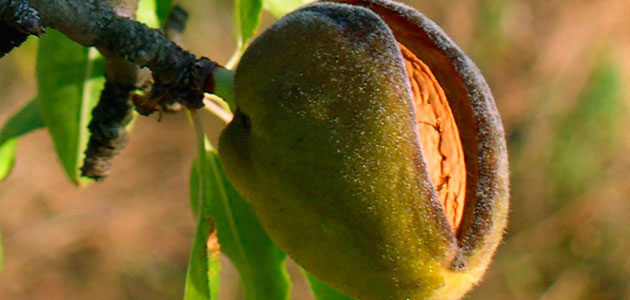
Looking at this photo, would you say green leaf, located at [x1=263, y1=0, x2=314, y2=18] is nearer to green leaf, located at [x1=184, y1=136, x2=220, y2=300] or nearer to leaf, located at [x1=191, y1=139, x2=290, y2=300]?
leaf, located at [x1=191, y1=139, x2=290, y2=300]

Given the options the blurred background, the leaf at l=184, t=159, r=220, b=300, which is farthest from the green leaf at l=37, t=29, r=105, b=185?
the blurred background

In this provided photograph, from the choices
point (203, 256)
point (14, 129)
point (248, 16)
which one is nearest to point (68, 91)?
point (14, 129)

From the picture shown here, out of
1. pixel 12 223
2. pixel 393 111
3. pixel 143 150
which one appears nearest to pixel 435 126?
pixel 393 111

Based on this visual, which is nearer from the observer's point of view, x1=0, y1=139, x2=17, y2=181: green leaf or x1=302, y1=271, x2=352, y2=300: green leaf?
x1=302, y1=271, x2=352, y2=300: green leaf

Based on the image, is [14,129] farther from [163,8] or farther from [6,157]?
[163,8]

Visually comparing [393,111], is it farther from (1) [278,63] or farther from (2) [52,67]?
(2) [52,67]

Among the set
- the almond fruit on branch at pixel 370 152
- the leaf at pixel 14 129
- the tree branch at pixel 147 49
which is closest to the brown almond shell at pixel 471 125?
the almond fruit on branch at pixel 370 152

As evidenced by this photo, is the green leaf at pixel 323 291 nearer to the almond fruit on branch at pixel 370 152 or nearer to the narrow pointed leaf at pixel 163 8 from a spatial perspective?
the almond fruit on branch at pixel 370 152
